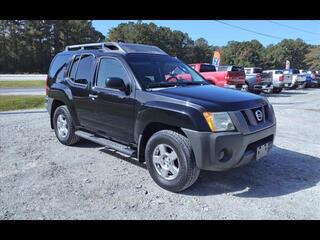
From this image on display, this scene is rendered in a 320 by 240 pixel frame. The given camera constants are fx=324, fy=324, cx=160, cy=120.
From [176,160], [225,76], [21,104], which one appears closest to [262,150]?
[176,160]


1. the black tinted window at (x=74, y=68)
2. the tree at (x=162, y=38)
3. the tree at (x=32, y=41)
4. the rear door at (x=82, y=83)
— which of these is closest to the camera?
the rear door at (x=82, y=83)

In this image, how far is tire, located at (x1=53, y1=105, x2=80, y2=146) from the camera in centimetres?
658

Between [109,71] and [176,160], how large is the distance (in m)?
2.06

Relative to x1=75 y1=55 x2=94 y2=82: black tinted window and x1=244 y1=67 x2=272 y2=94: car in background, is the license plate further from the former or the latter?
x1=244 y1=67 x2=272 y2=94: car in background

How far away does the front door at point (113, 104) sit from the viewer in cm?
505

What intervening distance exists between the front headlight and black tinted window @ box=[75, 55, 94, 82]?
8.99 feet

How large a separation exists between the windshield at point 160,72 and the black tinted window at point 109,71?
185 millimetres

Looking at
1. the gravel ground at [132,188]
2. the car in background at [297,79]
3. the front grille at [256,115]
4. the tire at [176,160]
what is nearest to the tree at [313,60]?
the car in background at [297,79]

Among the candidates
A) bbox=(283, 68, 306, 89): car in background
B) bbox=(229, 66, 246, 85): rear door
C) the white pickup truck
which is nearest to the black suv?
bbox=(229, 66, 246, 85): rear door

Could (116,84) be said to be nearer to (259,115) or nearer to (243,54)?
(259,115)

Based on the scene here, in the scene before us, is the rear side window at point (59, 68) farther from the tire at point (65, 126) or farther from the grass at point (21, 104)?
the grass at point (21, 104)
